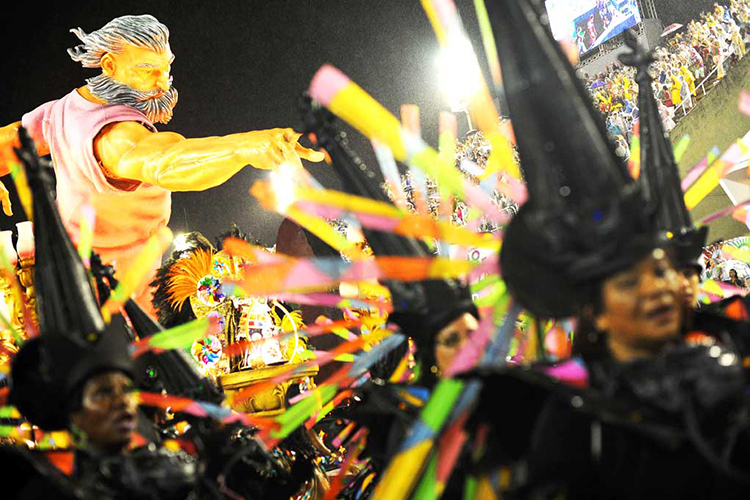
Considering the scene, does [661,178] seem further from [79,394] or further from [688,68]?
[688,68]

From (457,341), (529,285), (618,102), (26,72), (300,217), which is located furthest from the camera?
(618,102)

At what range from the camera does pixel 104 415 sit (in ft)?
8.91

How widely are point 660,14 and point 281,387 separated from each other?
947 inches

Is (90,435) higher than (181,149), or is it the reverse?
(181,149)

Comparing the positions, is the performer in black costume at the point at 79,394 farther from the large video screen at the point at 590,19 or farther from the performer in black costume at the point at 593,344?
the large video screen at the point at 590,19

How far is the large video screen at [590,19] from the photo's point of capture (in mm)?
27219

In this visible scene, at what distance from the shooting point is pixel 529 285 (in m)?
2.36

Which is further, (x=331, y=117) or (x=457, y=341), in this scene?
(x=331, y=117)

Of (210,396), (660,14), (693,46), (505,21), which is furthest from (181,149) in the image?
(660,14)

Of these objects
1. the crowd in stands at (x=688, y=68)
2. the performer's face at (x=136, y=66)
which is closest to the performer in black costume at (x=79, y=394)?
the performer's face at (x=136, y=66)

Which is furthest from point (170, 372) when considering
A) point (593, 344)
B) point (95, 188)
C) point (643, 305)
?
point (95, 188)

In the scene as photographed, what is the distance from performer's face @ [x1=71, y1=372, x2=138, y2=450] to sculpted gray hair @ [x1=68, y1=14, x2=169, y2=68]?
16.1 ft

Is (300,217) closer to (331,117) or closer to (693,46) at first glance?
(331,117)

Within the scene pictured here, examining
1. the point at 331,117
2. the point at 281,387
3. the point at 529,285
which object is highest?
the point at 331,117
